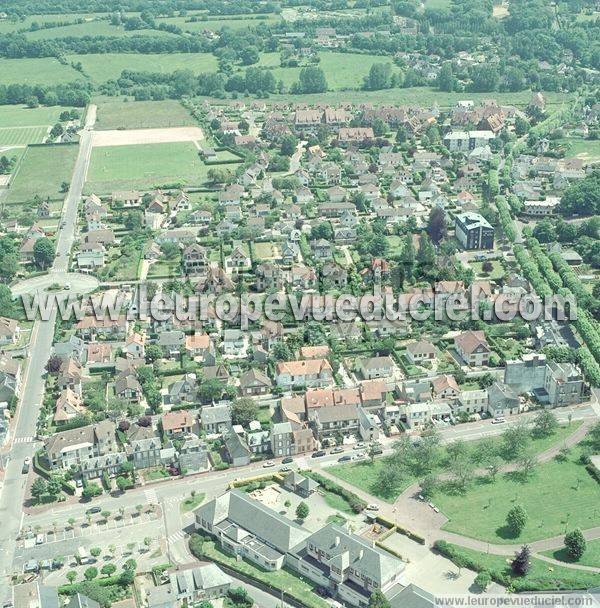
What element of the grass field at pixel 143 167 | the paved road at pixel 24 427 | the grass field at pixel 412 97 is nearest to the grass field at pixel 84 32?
the grass field at pixel 412 97

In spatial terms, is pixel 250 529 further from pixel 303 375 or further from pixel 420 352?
pixel 420 352

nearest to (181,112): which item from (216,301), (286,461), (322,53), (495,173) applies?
(322,53)

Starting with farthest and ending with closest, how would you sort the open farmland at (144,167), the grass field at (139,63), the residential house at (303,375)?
the grass field at (139,63), the open farmland at (144,167), the residential house at (303,375)

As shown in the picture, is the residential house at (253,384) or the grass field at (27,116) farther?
the grass field at (27,116)

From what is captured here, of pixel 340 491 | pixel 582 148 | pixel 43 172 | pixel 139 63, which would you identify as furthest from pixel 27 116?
pixel 340 491

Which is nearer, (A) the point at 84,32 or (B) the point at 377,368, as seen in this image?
(B) the point at 377,368

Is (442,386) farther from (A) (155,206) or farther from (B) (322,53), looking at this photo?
(B) (322,53)

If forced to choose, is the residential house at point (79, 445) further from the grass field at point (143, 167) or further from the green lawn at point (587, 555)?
the grass field at point (143, 167)
